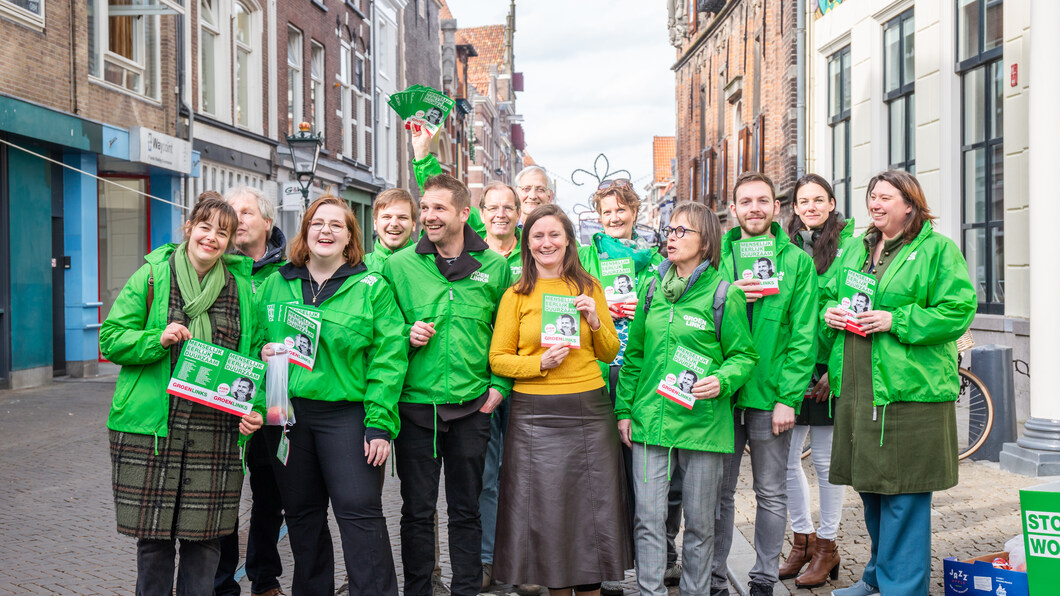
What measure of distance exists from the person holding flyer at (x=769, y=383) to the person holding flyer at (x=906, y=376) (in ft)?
0.63

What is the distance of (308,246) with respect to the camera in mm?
3955

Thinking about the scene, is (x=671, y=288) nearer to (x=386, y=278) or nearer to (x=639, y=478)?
(x=639, y=478)

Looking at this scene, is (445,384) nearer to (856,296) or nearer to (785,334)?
(785,334)

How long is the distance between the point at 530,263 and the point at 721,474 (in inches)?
48.8

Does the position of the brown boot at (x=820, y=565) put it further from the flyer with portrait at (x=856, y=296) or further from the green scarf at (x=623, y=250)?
the green scarf at (x=623, y=250)

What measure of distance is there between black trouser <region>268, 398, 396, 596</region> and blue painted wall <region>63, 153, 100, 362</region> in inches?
401

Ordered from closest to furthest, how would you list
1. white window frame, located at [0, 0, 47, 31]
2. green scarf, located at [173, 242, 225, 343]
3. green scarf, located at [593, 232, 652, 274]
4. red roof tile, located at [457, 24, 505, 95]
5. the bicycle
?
green scarf, located at [173, 242, 225, 343]
green scarf, located at [593, 232, 652, 274]
the bicycle
white window frame, located at [0, 0, 47, 31]
red roof tile, located at [457, 24, 505, 95]

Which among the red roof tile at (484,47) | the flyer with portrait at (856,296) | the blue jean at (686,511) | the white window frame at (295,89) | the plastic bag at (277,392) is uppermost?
the red roof tile at (484,47)

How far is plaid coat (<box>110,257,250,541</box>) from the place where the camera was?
354 cm

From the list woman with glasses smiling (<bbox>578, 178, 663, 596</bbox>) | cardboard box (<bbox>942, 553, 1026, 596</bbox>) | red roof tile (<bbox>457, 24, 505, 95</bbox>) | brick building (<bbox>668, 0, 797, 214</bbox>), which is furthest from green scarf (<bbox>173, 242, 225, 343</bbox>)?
red roof tile (<bbox>457, 24, 505, 95</bbox>)

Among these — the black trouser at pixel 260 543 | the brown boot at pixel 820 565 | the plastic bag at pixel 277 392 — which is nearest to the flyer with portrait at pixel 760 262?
the brown boot at pixel 820 565

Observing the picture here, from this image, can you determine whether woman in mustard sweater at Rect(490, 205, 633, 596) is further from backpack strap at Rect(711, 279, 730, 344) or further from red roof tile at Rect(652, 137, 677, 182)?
red roof tile at Rect(652, 137, 677, 182)

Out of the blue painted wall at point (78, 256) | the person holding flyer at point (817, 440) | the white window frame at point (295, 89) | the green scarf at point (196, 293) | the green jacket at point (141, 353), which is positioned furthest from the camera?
the white window frame at point (295, 89)

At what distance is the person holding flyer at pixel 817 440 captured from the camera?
15.1 ft
